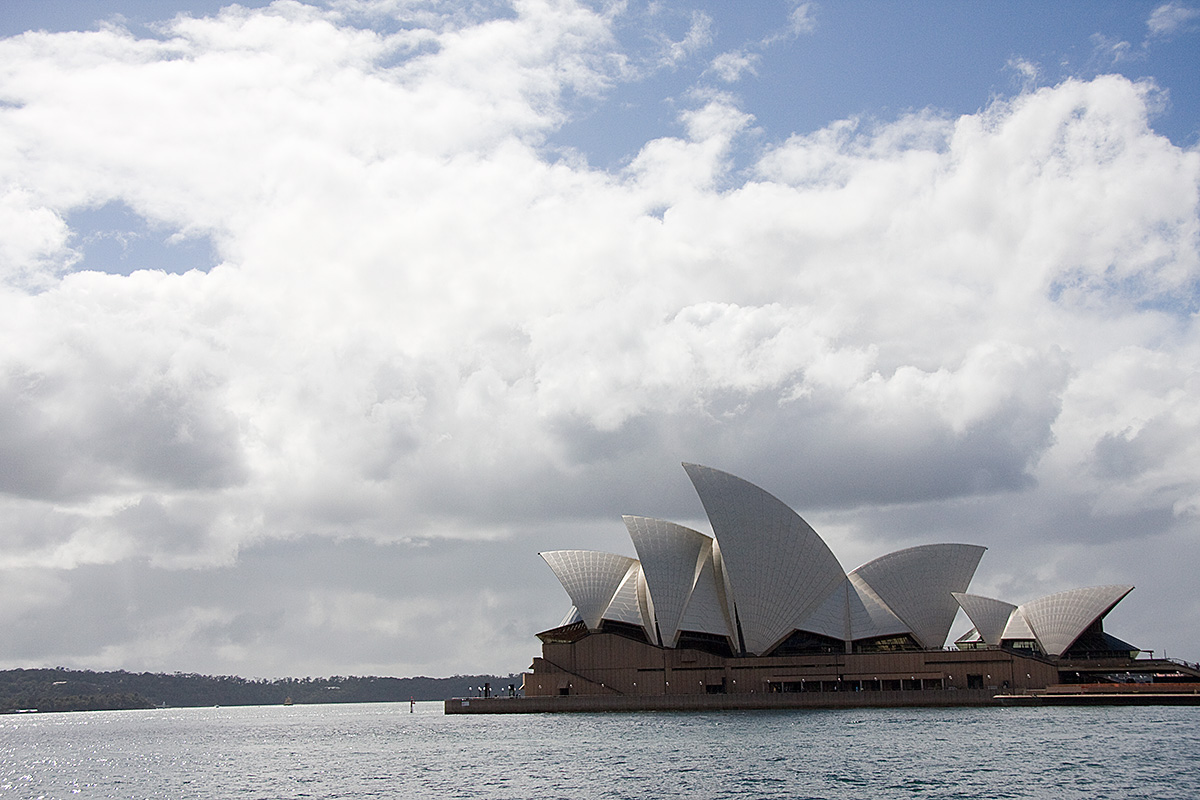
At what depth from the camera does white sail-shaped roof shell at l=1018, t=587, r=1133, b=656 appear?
68.5 meters

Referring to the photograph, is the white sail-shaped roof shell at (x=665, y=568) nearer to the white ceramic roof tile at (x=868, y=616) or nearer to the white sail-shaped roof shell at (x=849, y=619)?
the white sail-shaped roof shell at (x=849, y=619)

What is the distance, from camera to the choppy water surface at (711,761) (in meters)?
31.1

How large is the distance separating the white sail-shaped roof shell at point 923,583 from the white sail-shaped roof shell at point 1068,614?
5313 millimetres

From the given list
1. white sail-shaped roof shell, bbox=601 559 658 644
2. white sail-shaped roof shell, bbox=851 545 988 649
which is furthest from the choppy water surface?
white sail-shaped roof shell, bbox=851 545 988 649

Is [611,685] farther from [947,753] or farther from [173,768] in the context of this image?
[947,753]

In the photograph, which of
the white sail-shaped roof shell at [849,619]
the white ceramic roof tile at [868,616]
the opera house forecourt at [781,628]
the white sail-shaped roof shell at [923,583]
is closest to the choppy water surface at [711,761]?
the opera house forecourt at [781,628]

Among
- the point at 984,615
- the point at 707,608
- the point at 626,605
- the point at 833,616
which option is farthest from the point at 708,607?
the point at 984,615

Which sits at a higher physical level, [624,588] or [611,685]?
[624,588]

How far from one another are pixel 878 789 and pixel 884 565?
42.1 m

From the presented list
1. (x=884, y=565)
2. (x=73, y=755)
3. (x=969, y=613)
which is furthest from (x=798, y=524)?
(x=73, y=755)

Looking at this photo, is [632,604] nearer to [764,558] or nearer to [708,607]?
[708,607]

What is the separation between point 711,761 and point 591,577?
3394cm

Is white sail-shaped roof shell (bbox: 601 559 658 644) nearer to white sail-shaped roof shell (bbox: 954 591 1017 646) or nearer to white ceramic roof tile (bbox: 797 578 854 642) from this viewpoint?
white ceramic roof tile (bbox: 797 578 854 642)

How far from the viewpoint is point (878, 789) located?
1190 inches
